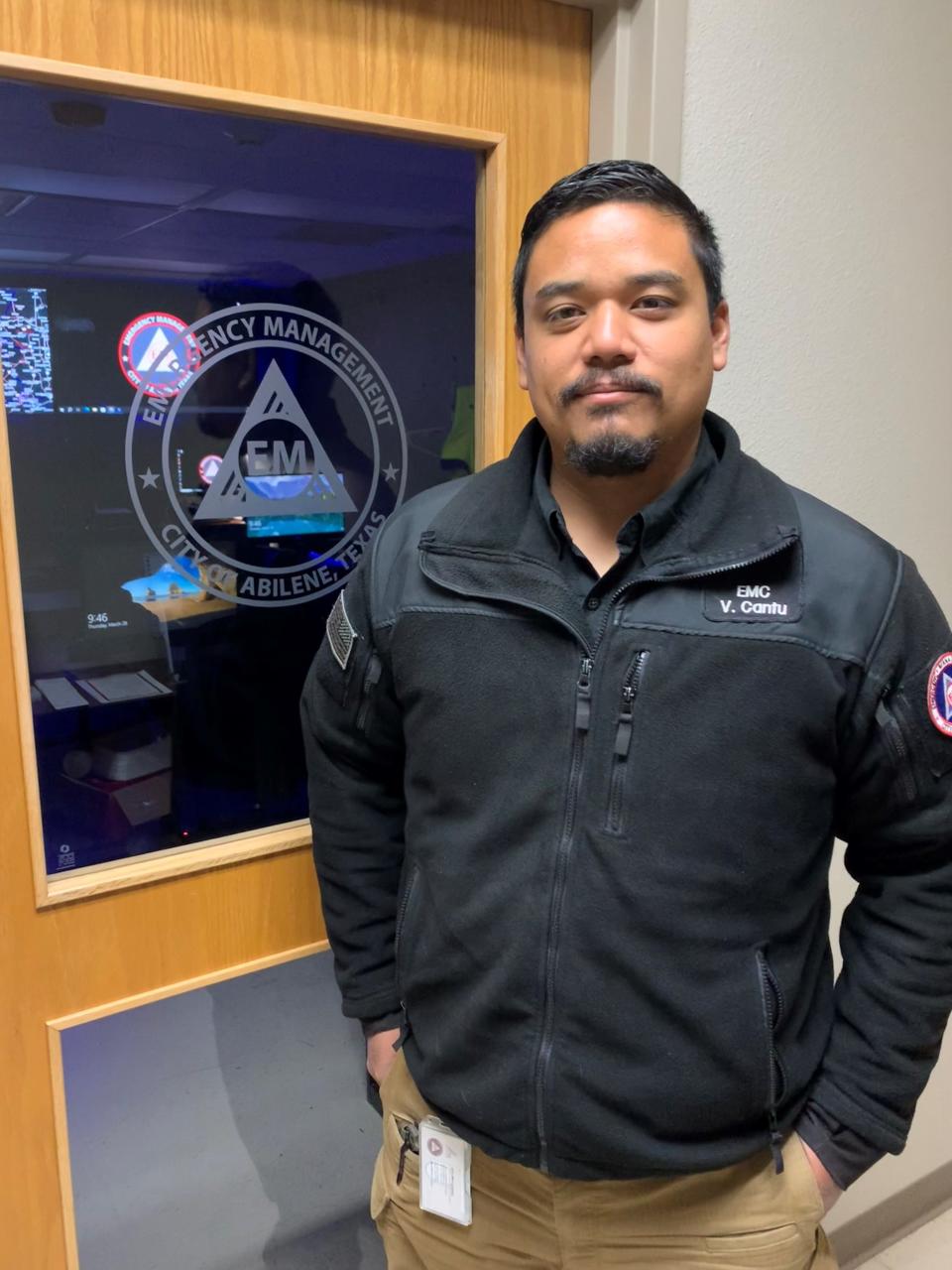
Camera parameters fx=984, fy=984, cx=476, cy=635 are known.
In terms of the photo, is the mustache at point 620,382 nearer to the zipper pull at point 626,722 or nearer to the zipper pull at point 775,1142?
the zipper pull at point 626,722

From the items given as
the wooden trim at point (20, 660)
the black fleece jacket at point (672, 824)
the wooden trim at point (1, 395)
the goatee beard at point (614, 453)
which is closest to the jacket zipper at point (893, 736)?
the black fleece jacket at point (672, 824)

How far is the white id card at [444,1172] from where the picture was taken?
109 centimetres

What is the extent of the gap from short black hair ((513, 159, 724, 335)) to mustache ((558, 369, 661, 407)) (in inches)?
5.3

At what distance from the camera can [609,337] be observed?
0.93m

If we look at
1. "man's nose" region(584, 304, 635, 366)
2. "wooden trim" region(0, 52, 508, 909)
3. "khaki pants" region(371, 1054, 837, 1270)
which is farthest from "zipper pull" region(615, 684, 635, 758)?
"wooden trim" region(0, 52, 508, 909)

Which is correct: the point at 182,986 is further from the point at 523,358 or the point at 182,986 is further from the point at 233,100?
the point at 233,100

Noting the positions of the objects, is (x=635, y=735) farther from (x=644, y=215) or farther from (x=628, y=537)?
(x=644, y=215)

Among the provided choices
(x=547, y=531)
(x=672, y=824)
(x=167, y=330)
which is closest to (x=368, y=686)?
(x=547, y=531)

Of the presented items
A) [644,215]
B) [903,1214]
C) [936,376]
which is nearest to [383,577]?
[644,215]

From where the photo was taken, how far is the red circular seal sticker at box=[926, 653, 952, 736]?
3.24ft

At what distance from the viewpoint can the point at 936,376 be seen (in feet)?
5.53

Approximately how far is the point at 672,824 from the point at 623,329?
47cm

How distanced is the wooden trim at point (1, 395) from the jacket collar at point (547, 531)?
0.38 metres

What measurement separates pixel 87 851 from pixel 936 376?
1530mm
